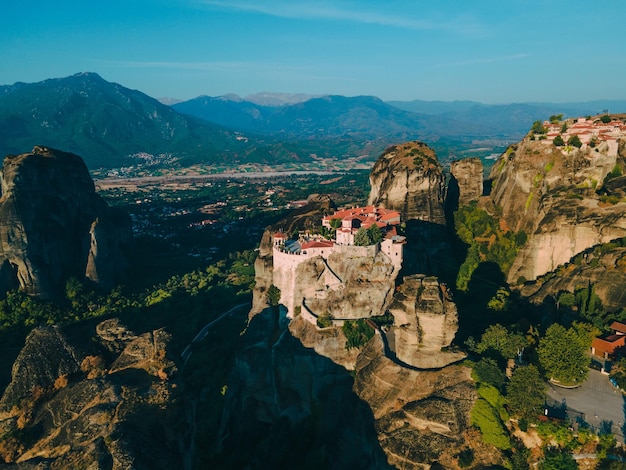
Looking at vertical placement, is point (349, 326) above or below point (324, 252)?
below

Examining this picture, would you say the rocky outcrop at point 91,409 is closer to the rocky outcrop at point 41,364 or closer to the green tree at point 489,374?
the rocky outcrop at point 41,364

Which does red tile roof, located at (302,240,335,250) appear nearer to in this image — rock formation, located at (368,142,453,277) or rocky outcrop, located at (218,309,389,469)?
rocky outcrop, located at (218,309,389,469)

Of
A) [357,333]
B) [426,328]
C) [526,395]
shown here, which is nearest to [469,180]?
[357,333]

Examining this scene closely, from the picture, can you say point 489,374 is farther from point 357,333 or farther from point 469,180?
point 469,180

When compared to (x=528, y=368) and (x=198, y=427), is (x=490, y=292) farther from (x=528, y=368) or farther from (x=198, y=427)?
(x=198, y=427)

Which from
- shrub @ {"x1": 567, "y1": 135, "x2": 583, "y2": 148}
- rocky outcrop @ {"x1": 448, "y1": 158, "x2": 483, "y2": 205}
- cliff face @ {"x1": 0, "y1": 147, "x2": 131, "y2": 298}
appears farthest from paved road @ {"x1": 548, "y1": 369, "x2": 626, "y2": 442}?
cliff face @ {"x1": 0, "y1": 147, "x2": 131, "y2": 298}

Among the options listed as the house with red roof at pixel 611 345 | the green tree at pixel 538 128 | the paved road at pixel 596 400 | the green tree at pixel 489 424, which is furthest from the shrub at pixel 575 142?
the green tree at pixel 489 424
